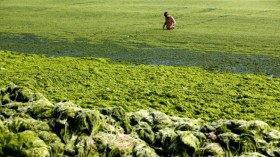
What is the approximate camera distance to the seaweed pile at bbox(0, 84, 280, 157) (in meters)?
3.89

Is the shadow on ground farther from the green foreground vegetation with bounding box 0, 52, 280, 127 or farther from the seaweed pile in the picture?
the seaweed pile

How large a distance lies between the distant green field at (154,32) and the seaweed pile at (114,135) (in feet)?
16.7

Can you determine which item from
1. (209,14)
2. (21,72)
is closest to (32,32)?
(21,72)

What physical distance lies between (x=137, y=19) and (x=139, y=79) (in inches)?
378

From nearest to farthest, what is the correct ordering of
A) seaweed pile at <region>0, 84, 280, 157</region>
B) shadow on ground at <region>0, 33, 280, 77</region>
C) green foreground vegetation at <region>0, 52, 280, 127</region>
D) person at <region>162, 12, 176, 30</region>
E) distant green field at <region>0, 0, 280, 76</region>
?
seaweed pile at <region>0, 84, 280, 157</region>
green foreground vegetation at <region>0, 52, 280, 127</region>
shadow on ground at <region>0, 33, 280, 77</region>
distant green field at <region>0, 0, 280, 76</region>
person at <region>162, 12, 176, 30</region>

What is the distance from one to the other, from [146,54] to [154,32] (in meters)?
3.65

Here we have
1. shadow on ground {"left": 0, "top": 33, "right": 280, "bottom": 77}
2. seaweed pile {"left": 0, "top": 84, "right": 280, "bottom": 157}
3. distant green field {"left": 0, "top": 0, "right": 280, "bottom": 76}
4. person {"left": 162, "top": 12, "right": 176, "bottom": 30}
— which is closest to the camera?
seaweed pile {"left": 0, "top": 84, "right": 280, "bottom": 157}

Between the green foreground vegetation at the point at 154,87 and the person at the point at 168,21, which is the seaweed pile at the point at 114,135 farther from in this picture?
the person at the point at 168,21

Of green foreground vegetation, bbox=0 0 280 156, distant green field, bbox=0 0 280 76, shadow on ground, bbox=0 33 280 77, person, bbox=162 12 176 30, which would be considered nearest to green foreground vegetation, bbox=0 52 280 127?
green foreground vegetation, bbox=0 0 280 156

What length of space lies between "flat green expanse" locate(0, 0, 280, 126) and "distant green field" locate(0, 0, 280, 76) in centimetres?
4

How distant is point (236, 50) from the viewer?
11.2m

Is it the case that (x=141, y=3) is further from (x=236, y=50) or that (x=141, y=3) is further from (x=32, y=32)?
(x=236, y=50)

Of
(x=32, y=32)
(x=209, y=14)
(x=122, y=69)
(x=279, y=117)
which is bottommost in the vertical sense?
(x=279, y=117)

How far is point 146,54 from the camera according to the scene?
10.9 metres
